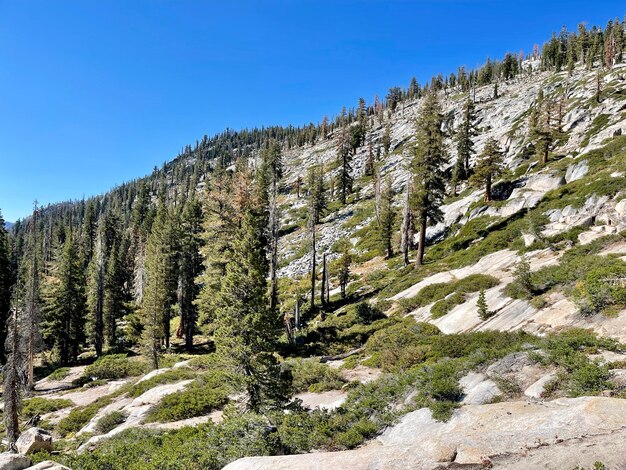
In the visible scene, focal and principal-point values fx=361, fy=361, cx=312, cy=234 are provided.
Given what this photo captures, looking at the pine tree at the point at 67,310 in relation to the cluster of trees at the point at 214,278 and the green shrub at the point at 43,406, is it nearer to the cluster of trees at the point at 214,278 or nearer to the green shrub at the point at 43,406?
the cluster of trees at the point at 214,278

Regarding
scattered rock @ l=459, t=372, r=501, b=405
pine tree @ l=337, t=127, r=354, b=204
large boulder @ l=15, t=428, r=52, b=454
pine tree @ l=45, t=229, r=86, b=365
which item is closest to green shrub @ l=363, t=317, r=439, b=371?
scattered rock @ l=459, t=372, r=501, b=405

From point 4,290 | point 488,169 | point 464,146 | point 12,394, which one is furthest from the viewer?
point 464,146

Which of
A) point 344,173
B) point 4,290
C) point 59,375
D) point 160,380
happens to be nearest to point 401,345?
point 160,380

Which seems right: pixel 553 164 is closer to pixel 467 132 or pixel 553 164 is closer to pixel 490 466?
pixel 467 132

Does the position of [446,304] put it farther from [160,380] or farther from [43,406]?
[43,406]

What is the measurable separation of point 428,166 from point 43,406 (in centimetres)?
3621

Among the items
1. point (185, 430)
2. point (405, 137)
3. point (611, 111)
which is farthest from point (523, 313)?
point (405, 137)

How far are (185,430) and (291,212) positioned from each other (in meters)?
74.9

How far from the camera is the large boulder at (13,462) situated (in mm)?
10156

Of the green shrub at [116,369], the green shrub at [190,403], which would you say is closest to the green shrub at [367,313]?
the green shrub at [190,403]

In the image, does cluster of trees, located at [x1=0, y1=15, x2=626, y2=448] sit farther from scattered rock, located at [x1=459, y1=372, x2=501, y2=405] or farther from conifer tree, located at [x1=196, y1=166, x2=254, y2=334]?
scattered rock, located at [x1=459, y1=372, x2=501, y2=405]

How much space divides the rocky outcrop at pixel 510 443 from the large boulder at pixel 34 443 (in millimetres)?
11801

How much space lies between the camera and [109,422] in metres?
18.3

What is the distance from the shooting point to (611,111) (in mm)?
52562
